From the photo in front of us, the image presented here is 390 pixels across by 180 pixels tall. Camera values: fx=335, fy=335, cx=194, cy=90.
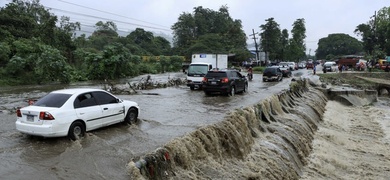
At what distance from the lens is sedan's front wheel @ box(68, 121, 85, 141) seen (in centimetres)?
921

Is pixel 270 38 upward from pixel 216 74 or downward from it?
upward

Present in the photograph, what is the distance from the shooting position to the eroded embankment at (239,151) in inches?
308

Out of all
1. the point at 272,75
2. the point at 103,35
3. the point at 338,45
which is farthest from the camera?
the point at 338,45

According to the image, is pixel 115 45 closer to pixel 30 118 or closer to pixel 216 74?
pixel 216 74

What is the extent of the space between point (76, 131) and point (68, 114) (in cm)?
64

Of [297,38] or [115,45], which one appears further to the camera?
[297,38]

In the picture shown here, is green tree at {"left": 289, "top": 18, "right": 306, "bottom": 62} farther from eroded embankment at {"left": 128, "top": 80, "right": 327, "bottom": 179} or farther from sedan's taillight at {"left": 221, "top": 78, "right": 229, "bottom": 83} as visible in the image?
eroded embankment at {"left": 128, "top": 80, "right": 327, "bottom": 179}

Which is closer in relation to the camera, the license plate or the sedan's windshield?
the license plate

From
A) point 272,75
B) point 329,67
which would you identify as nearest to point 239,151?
point 272,75

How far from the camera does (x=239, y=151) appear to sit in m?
10.4

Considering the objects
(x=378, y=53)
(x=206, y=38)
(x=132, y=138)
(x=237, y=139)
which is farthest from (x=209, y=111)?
(x=206, y=38)

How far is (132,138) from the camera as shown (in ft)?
33.0

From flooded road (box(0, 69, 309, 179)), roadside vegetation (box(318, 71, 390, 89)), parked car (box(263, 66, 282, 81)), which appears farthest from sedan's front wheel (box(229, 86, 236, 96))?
roadside vegetation (box(318, 71, 390, 89))

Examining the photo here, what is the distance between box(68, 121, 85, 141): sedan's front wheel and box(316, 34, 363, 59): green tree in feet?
449
